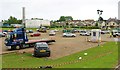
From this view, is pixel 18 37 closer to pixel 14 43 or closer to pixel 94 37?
pixel 14 43

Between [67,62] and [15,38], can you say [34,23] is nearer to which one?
[15,38]

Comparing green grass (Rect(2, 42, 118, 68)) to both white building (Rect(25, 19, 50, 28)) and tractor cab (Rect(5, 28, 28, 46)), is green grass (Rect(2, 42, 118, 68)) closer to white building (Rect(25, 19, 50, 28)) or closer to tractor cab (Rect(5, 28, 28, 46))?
tractor cab (Rect(5, 28, 28, 46))

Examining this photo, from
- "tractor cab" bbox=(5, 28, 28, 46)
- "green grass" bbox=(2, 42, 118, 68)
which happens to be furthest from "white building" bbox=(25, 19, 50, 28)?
"green grass" bbox=(2, 42, 118, 68)

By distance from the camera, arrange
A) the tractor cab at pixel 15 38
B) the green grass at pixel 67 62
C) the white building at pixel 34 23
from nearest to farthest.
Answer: the green grass at pixel 67 62, the tractor cab at pixel 15 38, the white building at pixel 34 23

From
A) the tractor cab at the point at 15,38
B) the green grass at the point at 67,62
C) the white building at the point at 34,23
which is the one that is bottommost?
the green grass at the point at 67,62

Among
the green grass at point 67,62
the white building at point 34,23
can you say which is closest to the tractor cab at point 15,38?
the green grass at point 67,62

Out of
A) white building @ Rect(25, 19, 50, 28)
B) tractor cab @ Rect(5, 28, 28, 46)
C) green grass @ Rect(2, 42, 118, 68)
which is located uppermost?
white building @ Rect(25, 19, 50, 28)

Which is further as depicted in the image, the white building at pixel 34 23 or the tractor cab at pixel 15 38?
the white building at pixel 34 23

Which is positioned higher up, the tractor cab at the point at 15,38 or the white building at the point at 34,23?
the white building at the point at 34,23

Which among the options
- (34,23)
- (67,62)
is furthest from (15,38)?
(34,23)

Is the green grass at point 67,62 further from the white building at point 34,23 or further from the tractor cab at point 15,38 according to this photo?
the white building at point 34,23

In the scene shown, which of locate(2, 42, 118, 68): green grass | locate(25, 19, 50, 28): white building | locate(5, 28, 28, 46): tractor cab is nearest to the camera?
locate(2, 42, 118, 68): green grass

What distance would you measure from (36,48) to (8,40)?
8.72 m

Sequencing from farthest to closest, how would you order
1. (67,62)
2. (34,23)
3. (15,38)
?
(34,23)
(15,38)
(67,62)
